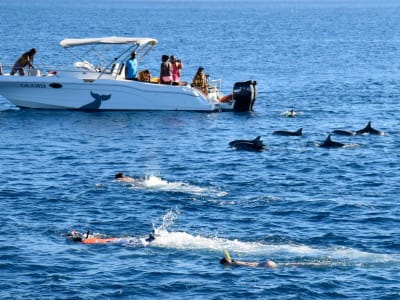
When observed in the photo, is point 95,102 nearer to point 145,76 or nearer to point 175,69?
point 145,76

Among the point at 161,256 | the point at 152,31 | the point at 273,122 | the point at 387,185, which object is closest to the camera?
the point at 161,256

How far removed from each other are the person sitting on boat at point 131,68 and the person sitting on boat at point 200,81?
3216mm

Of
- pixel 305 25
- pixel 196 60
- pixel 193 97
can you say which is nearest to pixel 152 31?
pixel 305 25

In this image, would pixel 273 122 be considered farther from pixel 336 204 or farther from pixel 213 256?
pixel 213 256

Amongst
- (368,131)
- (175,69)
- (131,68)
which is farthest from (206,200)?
(175,69)

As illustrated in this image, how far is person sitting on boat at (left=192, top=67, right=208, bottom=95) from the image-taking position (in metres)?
56.6

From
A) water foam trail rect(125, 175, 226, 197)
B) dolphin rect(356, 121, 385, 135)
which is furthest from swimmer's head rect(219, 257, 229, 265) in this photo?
dolphin rect(356, 121, 385, 135)

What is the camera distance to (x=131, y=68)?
55750mm

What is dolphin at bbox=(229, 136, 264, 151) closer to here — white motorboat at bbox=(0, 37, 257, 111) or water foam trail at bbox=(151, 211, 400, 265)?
white motorboat at bbox=(0, 37, 257, 111)

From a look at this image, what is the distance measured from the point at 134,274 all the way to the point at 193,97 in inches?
1039

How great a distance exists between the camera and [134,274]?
30469 mm

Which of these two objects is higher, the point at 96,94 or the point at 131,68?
the point at 131,68

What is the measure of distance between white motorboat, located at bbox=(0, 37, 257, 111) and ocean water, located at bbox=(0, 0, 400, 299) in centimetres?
70

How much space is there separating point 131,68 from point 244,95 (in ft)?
20.3
